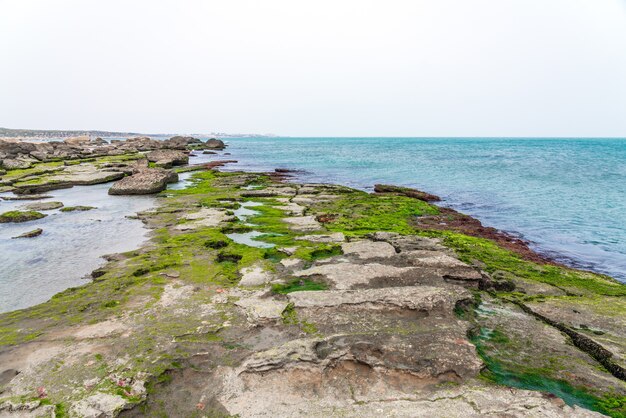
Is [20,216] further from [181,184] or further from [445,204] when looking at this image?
[445,204]

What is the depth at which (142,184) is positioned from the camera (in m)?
24.8

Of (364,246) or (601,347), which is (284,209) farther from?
(601,347)

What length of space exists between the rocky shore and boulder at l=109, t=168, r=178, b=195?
44.1 feet

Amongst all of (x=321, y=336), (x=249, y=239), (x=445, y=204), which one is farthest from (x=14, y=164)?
(x=321, y=336)

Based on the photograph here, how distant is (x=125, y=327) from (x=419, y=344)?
5.82m

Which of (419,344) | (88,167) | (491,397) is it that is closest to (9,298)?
→ (419,344)

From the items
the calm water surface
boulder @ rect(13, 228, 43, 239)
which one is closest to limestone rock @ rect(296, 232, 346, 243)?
the calm water surface

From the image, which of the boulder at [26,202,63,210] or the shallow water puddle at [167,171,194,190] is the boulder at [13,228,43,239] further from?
the shallow water puddle at [167,171,194,190]

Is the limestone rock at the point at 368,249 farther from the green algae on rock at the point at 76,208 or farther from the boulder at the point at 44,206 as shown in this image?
the boulder at the point at 44,206

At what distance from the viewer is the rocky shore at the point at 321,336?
17.0 feet

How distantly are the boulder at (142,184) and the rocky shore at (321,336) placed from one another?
1343 centimetres

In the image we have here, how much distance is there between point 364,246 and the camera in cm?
1216

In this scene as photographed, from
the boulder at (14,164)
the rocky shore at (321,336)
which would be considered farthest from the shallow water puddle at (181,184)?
the boulder at (14,164)

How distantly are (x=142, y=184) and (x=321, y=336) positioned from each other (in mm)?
22214
